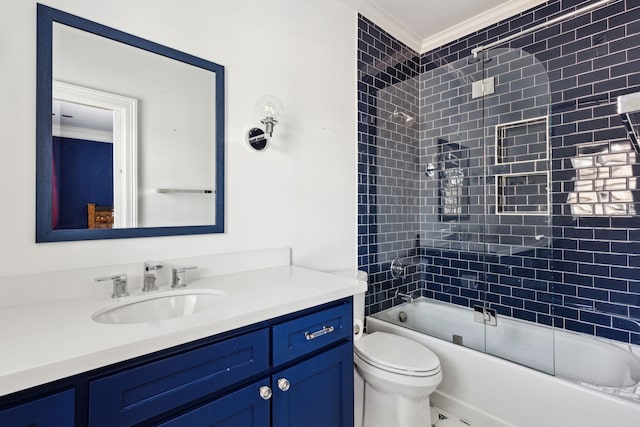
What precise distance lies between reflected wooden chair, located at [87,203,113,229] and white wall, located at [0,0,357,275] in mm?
71

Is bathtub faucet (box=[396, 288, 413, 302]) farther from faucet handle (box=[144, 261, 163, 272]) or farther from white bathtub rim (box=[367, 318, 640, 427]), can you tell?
faucet handle (box=[144, 261, 163, 272])

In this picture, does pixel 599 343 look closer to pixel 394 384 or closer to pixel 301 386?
pixel 394 384

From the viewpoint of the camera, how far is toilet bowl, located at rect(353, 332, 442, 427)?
60.0 inches

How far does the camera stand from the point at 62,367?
683 millimetres

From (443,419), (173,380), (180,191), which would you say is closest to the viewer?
(173,380)

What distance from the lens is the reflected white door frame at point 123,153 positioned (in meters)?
1.27

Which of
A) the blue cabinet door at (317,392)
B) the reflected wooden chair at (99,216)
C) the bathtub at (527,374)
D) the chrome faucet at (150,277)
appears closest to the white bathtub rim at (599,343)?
the bathtub at (527,374)

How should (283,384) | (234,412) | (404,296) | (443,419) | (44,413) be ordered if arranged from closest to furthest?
(44,413)
(234,412)
(283,384)
(443,419)
(404,296)

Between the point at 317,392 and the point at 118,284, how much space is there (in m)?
0.83

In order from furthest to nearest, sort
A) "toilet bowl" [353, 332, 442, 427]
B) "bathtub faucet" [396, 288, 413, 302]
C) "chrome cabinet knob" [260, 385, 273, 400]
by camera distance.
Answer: "bathtub faucet" [396, 288, 413, 302]
"toilet bowl" [353, 332, 442, 427]
"chrome cabinet knob" [260, 385, 273, 400]

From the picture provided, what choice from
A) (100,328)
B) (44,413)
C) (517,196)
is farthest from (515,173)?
(44,413)

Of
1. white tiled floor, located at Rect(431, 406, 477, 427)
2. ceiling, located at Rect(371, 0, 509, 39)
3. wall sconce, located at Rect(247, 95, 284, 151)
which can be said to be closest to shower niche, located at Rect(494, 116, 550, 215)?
ceiling, located at Rect(371, 0, 509, 39)

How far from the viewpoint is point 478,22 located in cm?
247

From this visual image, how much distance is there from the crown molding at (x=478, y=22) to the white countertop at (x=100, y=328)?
2.33 m
